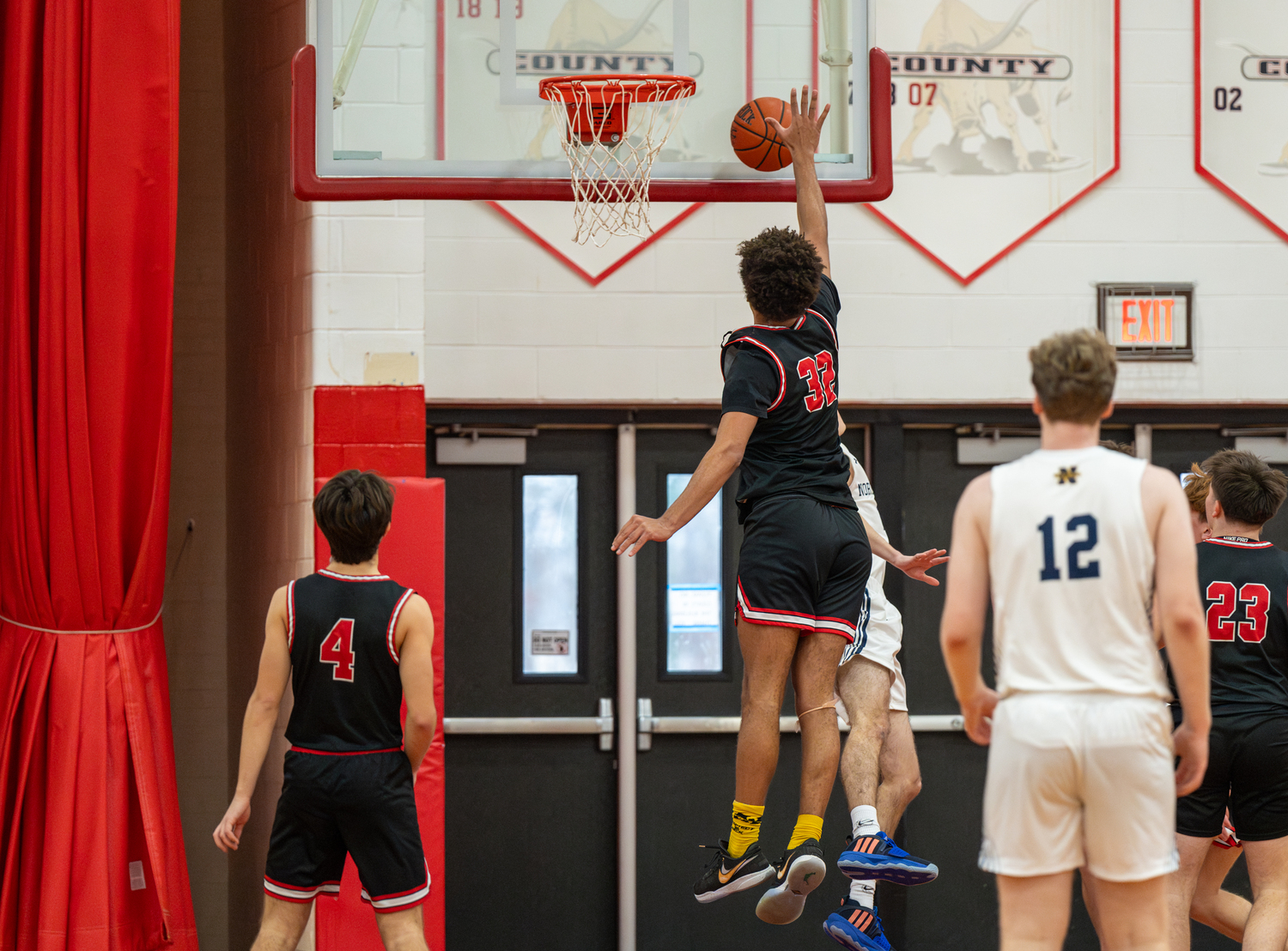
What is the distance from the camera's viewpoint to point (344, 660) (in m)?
4.26

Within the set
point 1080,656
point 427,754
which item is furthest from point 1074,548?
point 427,754

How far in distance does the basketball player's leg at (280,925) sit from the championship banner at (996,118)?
4.22 m

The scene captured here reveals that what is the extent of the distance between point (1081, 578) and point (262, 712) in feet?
8.24

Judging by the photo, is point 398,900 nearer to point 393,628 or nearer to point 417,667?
point 417,667

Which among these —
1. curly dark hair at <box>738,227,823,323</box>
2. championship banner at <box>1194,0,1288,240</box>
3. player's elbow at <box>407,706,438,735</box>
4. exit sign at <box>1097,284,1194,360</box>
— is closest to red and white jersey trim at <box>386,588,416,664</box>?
player's elbow at <box>407,706,438,735</box>

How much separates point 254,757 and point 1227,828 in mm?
3494

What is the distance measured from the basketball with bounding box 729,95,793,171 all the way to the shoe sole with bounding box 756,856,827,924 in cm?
248

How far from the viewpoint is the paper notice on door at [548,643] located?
6.88 meters

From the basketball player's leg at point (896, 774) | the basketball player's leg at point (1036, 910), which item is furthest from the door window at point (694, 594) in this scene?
the basketball player's leg at point (1036, 910)

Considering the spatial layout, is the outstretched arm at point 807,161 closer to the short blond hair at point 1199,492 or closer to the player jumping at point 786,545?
the player jumping at point 786,545

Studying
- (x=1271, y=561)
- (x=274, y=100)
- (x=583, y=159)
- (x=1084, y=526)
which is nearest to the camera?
(x=1084, y=526)

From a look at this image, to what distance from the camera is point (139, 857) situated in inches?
212

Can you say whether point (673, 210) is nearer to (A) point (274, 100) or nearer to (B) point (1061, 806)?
(A) point (274, 100)

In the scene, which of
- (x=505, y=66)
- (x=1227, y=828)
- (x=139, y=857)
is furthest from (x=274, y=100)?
(x=1227, y=828)
